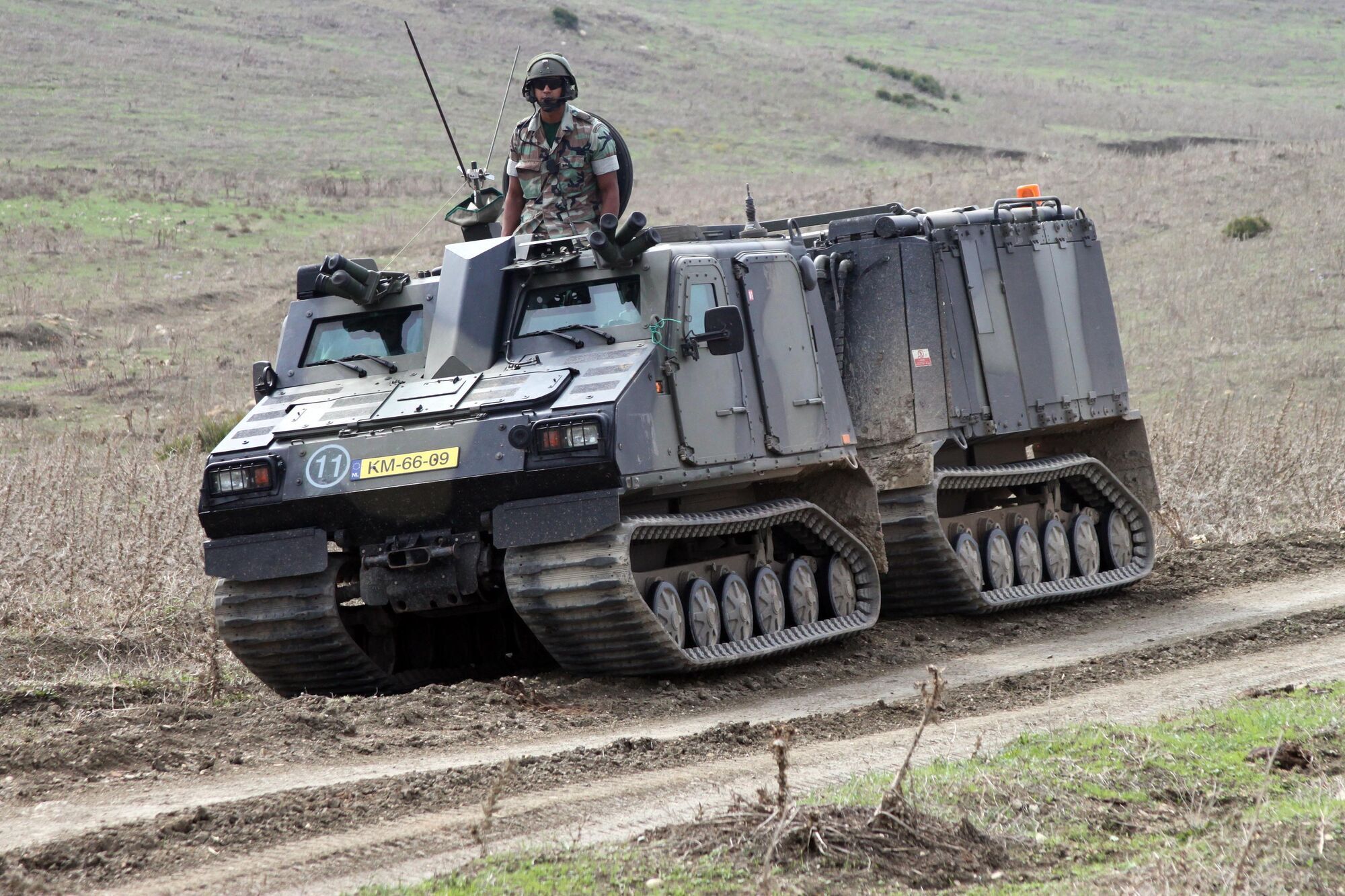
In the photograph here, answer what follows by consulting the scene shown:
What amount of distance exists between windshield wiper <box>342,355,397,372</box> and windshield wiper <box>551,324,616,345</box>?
1.04 m

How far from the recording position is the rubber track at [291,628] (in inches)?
375

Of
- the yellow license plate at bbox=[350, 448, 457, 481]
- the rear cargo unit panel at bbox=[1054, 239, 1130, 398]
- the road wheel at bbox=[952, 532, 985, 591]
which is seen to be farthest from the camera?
the rear cargo unit panel at bbox=[1054, 239, 1130, 398]

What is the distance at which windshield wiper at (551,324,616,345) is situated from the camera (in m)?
10.1

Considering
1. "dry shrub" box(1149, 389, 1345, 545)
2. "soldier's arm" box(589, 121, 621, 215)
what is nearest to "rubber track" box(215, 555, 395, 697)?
"soldier's arm" box(589, 121, 621, 215)

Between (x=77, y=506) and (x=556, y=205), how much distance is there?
4898 millimetres

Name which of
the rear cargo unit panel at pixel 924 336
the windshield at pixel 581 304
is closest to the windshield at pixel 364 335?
the windshield at pixel 581 304

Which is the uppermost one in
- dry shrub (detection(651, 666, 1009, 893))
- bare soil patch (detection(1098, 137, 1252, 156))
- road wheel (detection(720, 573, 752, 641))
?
bare soil patch (detection(1098, 137, 1252, 156))

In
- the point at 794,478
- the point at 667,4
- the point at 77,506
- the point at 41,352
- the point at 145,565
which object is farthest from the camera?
the point at 667,4

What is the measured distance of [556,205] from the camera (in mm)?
11766

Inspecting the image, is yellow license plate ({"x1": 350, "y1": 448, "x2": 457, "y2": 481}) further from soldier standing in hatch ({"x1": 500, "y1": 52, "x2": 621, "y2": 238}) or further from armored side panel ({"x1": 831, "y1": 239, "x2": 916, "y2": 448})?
armored side panel ({"x1": 831, "y1": 239, "x2": 916, "y2": 448})

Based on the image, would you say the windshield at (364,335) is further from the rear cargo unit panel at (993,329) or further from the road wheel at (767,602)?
the rear cargo unit panel at (993,329)

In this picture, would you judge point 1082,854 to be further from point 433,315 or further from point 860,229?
point 860,229

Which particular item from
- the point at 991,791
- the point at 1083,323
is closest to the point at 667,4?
the point at 1083,323

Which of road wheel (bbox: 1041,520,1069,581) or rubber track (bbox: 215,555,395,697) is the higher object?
rubber track (bbox: 215,555,395,697)
